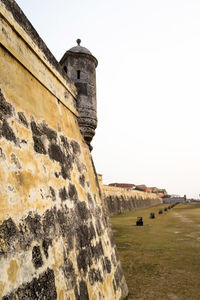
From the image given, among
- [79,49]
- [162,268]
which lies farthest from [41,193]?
[162,268]

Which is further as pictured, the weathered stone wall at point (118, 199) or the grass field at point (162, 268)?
the weathered stone wall at point (118, 199)

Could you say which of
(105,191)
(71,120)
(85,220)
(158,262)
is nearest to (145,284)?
(158,262)

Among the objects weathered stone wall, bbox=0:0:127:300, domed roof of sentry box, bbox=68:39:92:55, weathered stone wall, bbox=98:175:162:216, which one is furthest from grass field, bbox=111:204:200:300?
weathered stone wall, bbox=98:175:162:216

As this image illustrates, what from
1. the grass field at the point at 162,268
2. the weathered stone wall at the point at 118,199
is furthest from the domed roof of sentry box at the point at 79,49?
the weathered stone wall at the point at 118,199

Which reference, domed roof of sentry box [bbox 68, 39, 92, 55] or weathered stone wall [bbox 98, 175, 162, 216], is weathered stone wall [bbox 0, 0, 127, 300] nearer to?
domed roof of sentry box [bbox 68, 39, 92, 55]

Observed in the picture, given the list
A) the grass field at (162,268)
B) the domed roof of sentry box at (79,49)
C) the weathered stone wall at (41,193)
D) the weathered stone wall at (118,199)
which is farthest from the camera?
the weathered stone wall at (118,199)

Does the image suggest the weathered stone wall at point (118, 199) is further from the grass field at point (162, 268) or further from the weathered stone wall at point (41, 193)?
the weathered stone wall at point (41, 193)

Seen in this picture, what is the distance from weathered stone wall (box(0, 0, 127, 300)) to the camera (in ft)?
6.15

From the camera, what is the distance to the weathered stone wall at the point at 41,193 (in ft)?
6.15

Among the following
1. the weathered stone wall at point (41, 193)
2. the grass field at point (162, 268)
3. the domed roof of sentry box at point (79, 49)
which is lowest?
the grass field at point (162, 268)

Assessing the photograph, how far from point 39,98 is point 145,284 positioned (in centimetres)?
452

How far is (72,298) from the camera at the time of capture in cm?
238

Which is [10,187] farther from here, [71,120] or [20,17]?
[71,120]

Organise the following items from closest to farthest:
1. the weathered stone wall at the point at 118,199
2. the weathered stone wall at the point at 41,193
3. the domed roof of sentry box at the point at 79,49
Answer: the weathered stone wall at the point at 41,193 → the domed roof of sentry box at the point at 79,49 → the weathered stone wall at the point at 118,199
